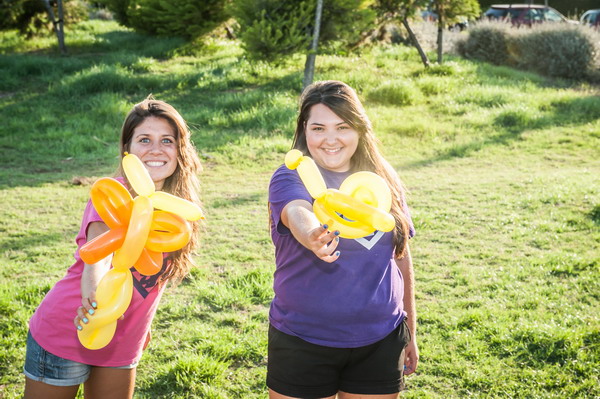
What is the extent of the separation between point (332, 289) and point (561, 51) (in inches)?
514

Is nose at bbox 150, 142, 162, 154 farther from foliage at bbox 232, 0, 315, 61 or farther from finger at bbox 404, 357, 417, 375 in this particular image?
foliage at bbox 232, 0, 315, 61

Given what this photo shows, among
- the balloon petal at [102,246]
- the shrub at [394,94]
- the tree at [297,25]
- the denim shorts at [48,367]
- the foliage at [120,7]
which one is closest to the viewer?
the balloon petal at [102,246]

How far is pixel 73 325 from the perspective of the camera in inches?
68.6

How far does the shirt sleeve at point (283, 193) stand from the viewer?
1675 mm

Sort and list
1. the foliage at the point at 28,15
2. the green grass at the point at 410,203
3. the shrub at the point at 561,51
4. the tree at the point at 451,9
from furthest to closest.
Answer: the shrub at the point at 561,51
the tree at the point at 451,9
the foliage at the point at 28,15
the green grass at the point at 410,203

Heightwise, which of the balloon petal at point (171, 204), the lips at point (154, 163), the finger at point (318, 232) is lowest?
the finger at point (318, 232)

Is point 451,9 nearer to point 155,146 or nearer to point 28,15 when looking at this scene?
point 28,15

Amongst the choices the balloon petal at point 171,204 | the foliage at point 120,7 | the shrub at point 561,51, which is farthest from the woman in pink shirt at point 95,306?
the foliage at point 120,7

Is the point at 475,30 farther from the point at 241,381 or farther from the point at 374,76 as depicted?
the point at 241,381

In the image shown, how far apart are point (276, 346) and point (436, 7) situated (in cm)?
1202

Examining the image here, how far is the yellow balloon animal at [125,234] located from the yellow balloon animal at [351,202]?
348mm

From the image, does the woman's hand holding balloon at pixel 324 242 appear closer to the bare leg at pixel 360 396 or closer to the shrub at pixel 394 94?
the bare leg at pixel 360 396

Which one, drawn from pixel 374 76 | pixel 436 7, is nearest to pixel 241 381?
pixel 374 76

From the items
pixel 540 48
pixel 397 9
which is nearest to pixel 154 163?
pixel 397 9
